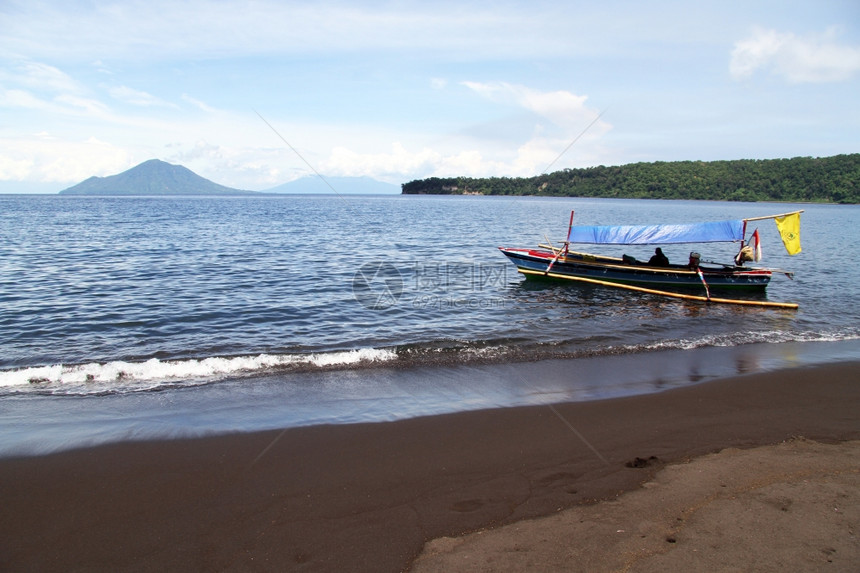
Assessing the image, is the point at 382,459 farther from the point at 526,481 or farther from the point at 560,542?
the point at 560,542

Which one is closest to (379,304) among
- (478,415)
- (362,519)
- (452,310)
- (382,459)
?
(452,310)

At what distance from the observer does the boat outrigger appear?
64.9 ft

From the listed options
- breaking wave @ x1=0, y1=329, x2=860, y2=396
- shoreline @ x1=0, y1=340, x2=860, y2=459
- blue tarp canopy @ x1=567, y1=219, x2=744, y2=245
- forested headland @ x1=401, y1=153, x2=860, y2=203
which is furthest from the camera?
forested headland @ x1=401, y1=153, x2=860, y2=203

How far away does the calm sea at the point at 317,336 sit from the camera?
862 centimetres

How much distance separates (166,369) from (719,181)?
161754mm

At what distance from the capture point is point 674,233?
69.1 feet

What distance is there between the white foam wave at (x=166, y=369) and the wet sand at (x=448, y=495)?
10.8ft

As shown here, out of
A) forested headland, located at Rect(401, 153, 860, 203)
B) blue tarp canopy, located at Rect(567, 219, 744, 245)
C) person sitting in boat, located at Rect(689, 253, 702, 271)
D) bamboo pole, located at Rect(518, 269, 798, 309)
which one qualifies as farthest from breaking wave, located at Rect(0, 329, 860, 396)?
forested headland, located at Rect(401, 153, 860, 203)

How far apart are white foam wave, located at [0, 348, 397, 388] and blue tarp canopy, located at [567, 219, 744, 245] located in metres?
14.4

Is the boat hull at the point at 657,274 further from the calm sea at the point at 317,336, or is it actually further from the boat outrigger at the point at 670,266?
the calm sea at the point at 317,336

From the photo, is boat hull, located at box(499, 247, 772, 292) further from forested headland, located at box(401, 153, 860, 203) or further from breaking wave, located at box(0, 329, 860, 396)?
forested headland, located at box(401, 153, 860, 203)

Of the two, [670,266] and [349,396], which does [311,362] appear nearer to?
[349,396]

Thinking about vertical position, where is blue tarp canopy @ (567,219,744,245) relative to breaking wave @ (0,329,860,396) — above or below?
above

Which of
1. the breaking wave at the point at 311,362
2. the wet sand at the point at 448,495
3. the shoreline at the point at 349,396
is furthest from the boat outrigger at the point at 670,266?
the wet sand at the point at 448,495
